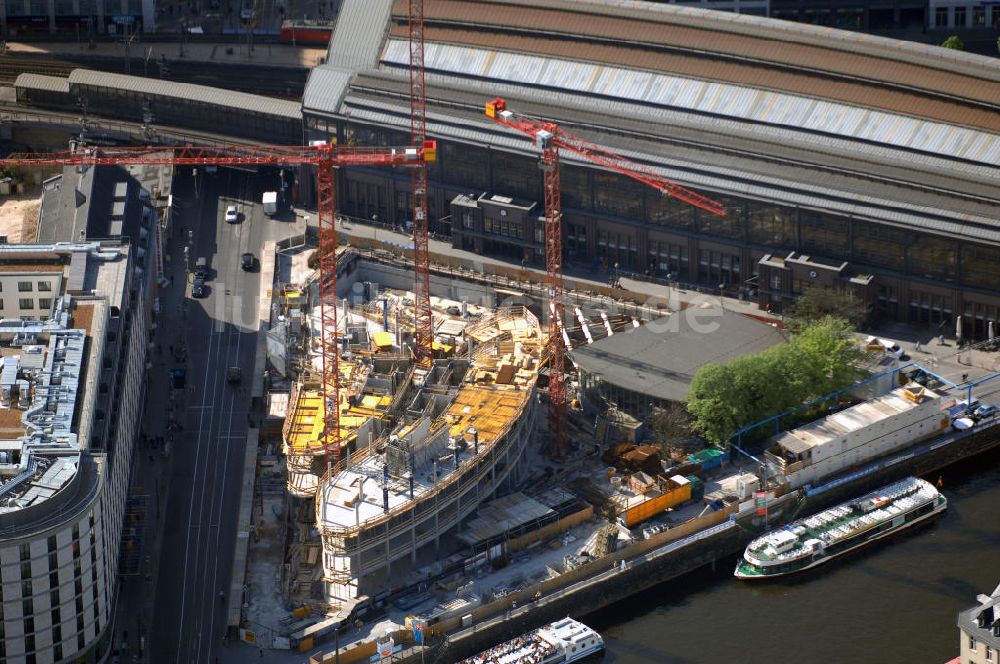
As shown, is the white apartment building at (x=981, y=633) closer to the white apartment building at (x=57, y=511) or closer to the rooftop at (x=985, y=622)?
the rooftop at (x=985, y=622)

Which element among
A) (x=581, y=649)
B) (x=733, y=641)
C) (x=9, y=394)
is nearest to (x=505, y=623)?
(x=581, y=649)

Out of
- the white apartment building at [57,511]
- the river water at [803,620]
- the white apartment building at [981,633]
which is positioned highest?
the white apartment building at [57,511]

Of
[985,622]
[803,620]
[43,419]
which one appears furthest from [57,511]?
[985,622]

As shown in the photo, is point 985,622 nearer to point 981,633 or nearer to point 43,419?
point 981,633

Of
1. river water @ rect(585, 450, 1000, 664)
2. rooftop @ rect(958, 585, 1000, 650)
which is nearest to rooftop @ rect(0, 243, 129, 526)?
river water @ rect(585, 450, 1000, 664)

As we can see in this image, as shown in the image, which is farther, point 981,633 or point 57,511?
point 981,633

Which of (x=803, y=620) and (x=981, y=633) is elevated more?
(x=981, y=633)

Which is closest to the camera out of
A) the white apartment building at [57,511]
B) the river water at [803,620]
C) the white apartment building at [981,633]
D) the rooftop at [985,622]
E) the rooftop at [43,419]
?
the white apartment building at [57,511]

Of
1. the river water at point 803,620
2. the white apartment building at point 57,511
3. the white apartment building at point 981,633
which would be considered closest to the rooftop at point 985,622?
the white apartment building at point 981,633

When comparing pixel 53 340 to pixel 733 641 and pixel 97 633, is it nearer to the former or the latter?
pixel 97 633
